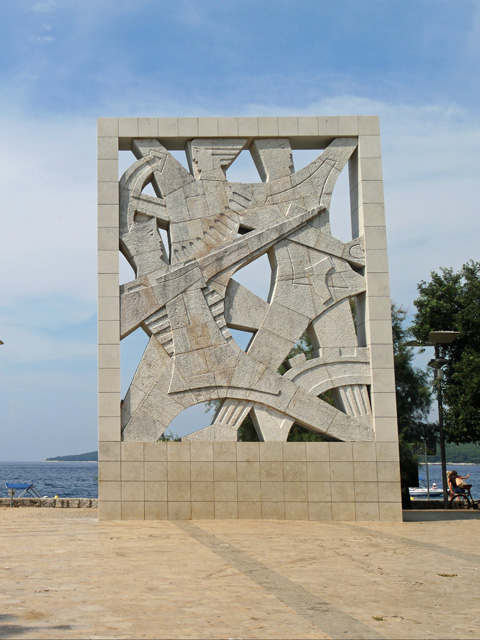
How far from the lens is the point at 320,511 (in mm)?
14664

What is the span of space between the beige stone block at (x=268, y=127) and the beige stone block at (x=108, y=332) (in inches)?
193

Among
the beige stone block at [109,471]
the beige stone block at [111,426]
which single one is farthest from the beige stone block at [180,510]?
the beige stone block at [111,426]

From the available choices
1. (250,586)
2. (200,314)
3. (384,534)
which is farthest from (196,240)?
(250,586)

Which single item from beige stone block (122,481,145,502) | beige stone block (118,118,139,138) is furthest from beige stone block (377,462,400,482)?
beige stone block (118,118,139,138)

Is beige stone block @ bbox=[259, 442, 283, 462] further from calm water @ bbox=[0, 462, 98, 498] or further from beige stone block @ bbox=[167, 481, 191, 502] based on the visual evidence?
calm water @ bbox=[0, 462, 98, 498]

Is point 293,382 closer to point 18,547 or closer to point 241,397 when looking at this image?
point 241,397

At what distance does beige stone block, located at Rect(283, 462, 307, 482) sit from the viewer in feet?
48.3

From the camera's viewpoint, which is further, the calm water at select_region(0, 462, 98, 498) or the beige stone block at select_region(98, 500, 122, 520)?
the calm water at select_region(0, 462, 98, 498)

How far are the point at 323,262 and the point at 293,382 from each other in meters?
2.54

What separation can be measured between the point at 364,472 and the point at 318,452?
3.20 feet

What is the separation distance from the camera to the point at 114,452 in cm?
1449

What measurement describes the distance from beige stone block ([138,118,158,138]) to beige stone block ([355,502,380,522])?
8.33 metres

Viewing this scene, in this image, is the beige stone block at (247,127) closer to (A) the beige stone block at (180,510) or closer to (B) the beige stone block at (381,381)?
(B) the beige stone block at (381,381)

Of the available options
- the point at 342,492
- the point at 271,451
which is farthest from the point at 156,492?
the point at 342,492
